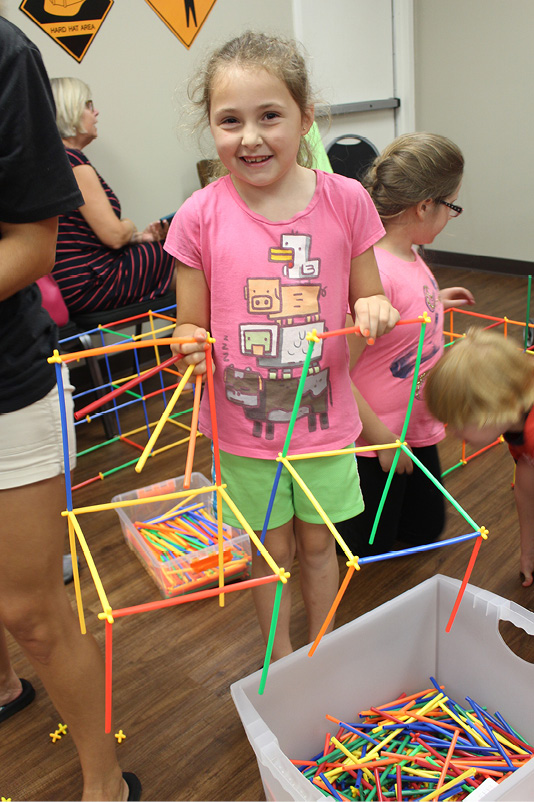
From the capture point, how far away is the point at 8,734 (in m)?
1.31

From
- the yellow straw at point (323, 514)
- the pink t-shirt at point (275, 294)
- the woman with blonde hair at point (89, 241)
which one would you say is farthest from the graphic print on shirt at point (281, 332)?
the woman with blonde hair at point (89, 241)

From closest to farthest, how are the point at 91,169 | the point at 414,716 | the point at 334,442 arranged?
the point at 334,442 → the point at 414,716 → the point at 91,169

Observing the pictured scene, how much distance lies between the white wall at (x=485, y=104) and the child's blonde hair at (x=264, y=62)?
3.14m

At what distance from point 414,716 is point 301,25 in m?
3.32

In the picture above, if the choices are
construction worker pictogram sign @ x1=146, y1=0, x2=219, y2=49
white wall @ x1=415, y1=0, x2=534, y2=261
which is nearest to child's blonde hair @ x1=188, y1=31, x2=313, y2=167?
construction worker pictogram sign @ x1=146, y1=0, x2=219, y2=49

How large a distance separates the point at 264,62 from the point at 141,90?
2266 mm

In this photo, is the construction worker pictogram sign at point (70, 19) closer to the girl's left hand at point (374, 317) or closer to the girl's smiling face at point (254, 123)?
the girl's smiling face at point (254, 123)

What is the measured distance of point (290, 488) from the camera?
44.8 inches

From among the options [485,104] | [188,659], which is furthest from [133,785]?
[485,104]

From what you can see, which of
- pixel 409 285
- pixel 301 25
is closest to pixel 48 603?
pixel 409 285

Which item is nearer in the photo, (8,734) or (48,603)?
(48,603)

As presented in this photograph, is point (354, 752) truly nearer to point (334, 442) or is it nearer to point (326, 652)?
point (326, 652)

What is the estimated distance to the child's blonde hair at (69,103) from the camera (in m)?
2.40

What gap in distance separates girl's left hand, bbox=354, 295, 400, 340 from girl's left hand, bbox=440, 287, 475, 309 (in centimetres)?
71
